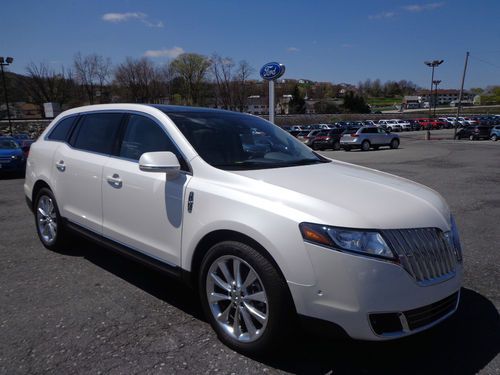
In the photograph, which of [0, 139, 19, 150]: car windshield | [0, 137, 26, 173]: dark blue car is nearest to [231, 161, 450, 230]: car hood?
[0, 137, 26, 173]: dark blue car

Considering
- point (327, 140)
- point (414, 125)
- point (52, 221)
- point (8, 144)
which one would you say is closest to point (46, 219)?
point (52, 221)

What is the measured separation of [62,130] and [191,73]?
94995 millimetres

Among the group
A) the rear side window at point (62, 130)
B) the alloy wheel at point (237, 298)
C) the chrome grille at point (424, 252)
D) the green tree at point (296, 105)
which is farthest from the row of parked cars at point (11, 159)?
the green tree at point (296, 105)

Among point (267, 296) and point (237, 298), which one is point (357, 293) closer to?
point (267, 296)

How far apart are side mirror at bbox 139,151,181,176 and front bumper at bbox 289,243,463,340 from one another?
125cm

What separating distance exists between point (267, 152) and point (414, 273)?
1.75m

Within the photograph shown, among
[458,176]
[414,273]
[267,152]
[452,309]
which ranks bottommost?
[458,176]

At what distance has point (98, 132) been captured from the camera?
13.9 feet

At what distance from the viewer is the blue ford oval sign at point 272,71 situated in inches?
869

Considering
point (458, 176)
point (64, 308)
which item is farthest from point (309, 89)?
point (64, 308)

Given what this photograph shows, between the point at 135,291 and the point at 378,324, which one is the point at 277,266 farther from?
the point at 135,291

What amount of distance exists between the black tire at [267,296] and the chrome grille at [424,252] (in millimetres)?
725

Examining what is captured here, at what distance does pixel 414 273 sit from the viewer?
2.45 m

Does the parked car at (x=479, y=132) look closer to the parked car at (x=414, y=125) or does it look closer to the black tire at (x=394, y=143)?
the black tire at (x=394, y=143)
